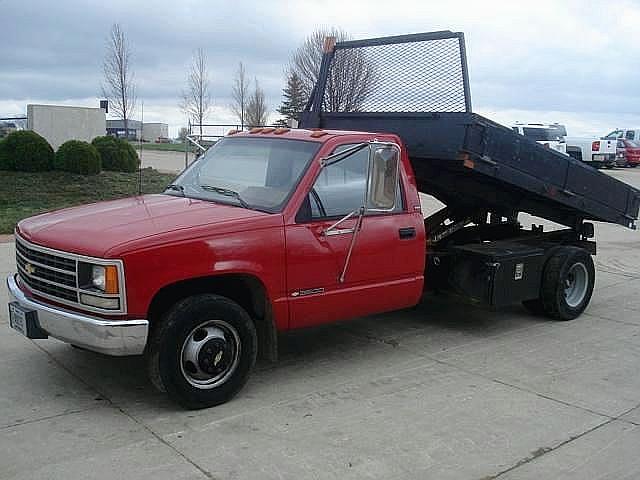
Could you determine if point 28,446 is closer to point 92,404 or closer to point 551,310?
point 92,404

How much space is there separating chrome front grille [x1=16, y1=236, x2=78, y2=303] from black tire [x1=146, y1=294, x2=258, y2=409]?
639 mm

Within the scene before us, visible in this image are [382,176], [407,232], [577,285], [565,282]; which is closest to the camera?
[382,176]

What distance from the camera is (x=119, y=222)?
17.2 feet

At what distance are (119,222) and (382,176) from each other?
197 centimetres

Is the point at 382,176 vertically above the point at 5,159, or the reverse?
the point at 382,176

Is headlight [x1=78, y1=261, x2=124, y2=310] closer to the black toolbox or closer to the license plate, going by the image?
the license plate

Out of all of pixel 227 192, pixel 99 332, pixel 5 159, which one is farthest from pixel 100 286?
pixel 5 159

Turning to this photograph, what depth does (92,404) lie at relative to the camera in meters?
5.29

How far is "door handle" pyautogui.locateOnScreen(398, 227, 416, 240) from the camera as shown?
20.7ft

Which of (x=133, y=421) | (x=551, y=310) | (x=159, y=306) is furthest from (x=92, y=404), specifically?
(x=551, y=310)

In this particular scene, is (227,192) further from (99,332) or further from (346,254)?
(99,332)

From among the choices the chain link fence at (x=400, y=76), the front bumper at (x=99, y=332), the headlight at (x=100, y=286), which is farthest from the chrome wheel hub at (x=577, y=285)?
the headlight at (x=100, y=286)

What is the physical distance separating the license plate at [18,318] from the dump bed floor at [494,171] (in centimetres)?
386

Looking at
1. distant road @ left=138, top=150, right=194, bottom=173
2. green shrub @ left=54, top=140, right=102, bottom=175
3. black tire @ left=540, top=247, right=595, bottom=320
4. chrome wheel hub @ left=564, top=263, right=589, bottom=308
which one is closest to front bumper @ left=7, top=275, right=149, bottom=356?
black tire @ left=540, top=247, right=595, bottom=320
